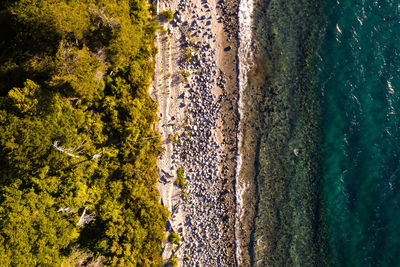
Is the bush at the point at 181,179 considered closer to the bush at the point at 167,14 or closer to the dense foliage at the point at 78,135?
the dense foliage at the point at 78,135

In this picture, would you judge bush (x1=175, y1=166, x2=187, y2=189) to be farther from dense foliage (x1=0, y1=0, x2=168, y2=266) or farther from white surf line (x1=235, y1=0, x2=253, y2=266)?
white surf line (x1=235, y1=0, x2=253, y2=266)

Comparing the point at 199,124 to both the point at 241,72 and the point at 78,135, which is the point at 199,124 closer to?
the point at 241,72

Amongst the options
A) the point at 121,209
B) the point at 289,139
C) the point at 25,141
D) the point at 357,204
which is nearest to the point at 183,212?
the point at 121,209

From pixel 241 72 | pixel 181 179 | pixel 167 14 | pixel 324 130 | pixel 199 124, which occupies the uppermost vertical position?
pixel 167 14

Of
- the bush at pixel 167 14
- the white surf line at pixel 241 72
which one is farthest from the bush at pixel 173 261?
the bush at pixel 167 14

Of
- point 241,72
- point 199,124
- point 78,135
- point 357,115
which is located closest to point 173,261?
point 199,124

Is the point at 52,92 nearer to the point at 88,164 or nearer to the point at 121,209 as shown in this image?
the point at 88,164
